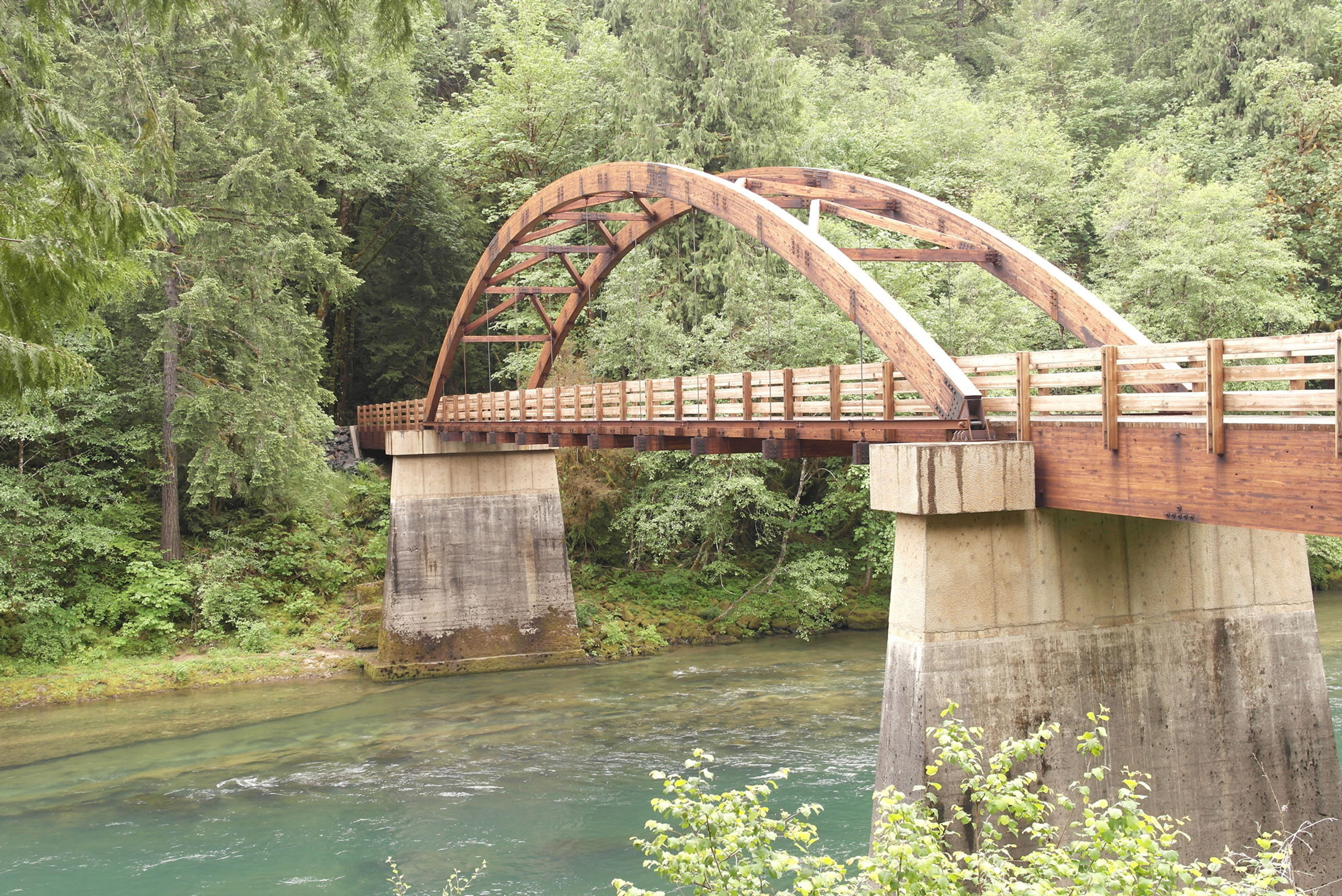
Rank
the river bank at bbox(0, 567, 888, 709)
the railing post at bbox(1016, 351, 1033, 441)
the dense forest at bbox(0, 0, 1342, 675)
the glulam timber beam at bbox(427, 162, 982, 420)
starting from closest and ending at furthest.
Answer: the railing post at bbox(1016, 351, 1033, 441), the glulam timber beam at bbox(427, 162, 982, 420), the river bank at bbox(0, 567, 888, 709), the dense forest at bbox(0, 0, 1342, 675)

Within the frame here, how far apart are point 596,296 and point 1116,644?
83.1ft

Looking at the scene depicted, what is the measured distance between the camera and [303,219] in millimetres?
24516

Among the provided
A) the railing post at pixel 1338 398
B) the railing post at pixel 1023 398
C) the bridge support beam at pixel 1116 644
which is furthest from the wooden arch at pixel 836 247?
the railing post at pixel 1338 398

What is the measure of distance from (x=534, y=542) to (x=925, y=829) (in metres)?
18.8

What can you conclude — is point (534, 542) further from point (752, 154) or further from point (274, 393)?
point (752, 154)

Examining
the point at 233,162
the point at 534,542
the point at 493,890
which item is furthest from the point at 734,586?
the point at 493,890

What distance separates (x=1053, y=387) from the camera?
1148cm

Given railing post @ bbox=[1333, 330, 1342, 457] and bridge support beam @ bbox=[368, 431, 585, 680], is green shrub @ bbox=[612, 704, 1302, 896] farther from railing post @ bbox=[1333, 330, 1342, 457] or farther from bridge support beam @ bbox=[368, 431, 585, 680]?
bridge support beam @ bbox=[368, 431, 585, 680]

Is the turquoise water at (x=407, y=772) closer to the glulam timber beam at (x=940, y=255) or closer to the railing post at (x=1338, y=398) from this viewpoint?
the glulam timber beam at (x=940, y=255)

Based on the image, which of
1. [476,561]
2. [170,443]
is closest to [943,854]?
[476,561]

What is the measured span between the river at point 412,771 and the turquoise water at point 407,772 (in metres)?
0.04

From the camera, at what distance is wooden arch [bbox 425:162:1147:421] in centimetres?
1012

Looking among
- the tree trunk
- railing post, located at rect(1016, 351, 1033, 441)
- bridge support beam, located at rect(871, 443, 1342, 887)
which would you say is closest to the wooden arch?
railing post, located at rect(1016, 351, 1033, 441)

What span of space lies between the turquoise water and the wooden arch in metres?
5.36
